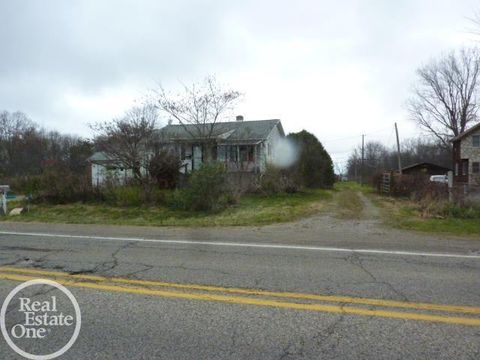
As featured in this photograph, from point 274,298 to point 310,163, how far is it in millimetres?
24727

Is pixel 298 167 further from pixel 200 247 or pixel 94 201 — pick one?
pixel 200 247

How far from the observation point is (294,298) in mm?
4113

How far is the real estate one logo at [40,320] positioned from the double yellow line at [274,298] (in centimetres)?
44

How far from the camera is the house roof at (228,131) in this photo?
2153cm

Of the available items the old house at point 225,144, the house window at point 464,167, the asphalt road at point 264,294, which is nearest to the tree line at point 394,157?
the house window at point 464,167

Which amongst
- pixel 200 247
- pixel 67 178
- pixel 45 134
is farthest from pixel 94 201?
pixel 45 134

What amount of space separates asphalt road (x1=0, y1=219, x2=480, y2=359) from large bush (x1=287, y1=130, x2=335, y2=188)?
16496mm

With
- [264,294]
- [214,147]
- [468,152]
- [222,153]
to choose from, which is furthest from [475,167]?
[264,294]

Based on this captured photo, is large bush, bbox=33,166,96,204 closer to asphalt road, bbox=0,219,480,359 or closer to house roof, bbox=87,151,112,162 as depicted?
house roof, bbox=87,151,112,162

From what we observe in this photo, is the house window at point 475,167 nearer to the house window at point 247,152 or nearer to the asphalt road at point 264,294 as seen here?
the house window at point 247,152

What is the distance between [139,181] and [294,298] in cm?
1406

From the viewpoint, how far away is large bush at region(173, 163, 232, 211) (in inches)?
533

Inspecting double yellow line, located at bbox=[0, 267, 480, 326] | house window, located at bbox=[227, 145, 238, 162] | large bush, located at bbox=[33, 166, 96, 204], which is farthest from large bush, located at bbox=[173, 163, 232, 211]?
house window, located at bbox=[227, 145, 238, 162]

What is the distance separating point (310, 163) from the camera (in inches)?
1102
